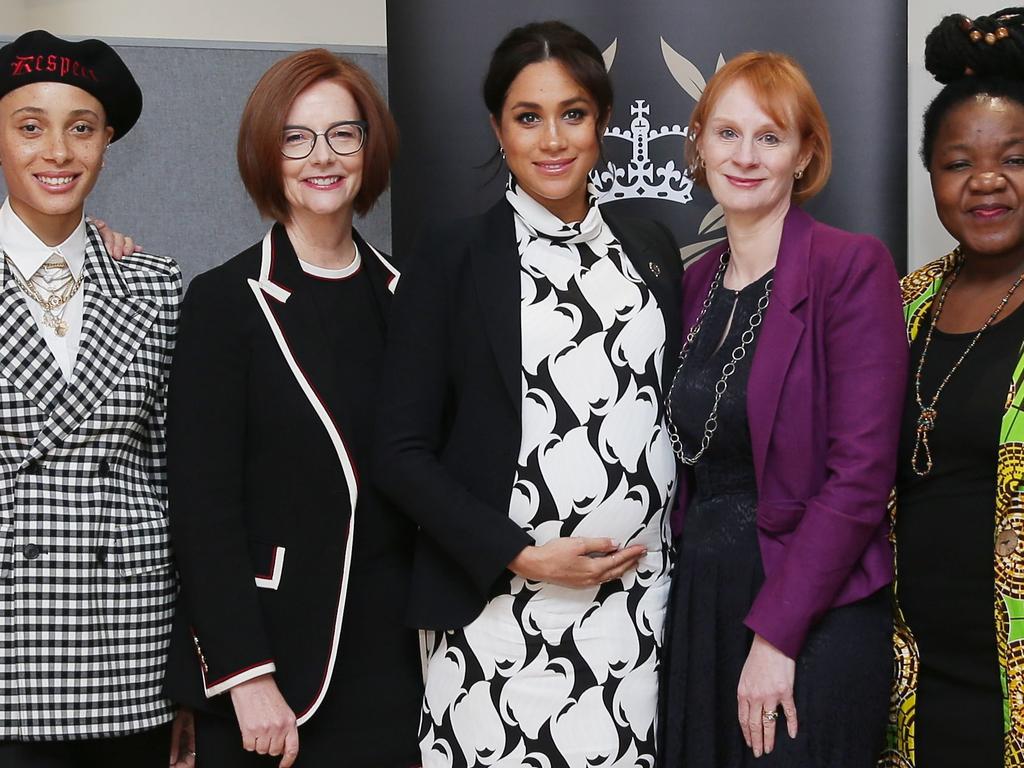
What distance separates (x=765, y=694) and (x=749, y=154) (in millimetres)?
917

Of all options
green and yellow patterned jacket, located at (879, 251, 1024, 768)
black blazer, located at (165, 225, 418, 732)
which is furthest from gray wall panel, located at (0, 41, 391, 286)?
green and yellow patterned jacket, located at (879, 251, 1024, 768)

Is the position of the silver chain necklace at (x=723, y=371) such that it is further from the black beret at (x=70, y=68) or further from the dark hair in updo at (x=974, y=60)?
the black beret at (x=70, y=68)

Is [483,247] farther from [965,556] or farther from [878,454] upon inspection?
[965,556]

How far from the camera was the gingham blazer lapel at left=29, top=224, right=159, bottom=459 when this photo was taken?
2.02m

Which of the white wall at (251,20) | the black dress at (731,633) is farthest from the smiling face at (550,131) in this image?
the white wall at (251,20)

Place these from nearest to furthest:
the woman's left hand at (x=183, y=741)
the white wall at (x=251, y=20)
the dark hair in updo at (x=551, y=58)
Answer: the dark hair in updo at (x=551, y=58), the woman's left hand at (x=183, y=741), the white wall at (x=251, y=20)

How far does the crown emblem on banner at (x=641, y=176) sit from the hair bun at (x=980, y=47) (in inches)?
23.9

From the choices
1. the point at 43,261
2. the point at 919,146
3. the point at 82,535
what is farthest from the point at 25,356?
the point at 919,146

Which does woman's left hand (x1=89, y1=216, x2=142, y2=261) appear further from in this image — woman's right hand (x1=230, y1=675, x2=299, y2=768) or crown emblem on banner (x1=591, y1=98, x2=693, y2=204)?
crown emblem on banner (x1=591, y1=98, x2=693, y2=204)

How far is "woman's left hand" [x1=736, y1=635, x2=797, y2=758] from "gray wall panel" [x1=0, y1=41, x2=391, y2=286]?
5.46 ft

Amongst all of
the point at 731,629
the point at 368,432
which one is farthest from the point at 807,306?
the point at 368,432

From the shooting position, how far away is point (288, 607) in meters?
2.12

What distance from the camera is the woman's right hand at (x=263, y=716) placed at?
2.06m

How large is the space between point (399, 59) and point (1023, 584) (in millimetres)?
1729
